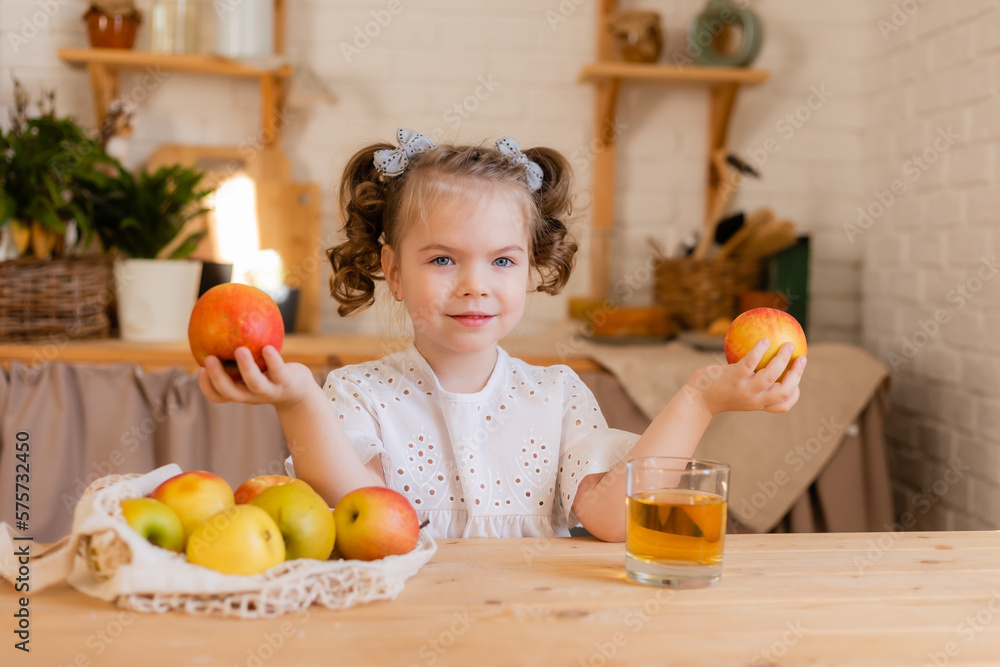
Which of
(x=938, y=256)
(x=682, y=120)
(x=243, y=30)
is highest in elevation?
(x=243, y=30)

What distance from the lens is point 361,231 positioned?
125 cm

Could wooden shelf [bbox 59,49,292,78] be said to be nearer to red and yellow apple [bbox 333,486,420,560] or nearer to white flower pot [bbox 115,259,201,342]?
white flower pot [bbox 115,259,201,342]

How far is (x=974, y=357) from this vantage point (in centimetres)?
196

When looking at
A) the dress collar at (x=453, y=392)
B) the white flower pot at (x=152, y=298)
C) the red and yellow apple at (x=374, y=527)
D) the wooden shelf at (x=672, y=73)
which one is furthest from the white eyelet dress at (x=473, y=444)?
the wooden shelf at (x=672, y=73)

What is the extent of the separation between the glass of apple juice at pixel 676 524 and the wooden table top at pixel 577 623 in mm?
20

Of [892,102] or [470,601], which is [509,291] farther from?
[892,102]

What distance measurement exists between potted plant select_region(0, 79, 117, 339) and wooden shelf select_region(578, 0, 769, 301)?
4.19 feet

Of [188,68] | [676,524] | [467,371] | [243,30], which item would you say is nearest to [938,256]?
[467,371]

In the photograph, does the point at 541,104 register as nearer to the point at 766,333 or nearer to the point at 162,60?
the point at 162,60

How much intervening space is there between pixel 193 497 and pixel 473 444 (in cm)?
48

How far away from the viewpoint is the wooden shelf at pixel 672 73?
7.55 ft

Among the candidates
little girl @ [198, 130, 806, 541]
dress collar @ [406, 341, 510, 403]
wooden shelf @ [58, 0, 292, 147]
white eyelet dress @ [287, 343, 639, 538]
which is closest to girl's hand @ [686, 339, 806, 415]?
little girl @ [198, 130, 806, 541]

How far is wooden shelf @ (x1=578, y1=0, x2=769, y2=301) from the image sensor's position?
2316 mm

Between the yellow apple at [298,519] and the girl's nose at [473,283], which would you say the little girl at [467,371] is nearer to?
the girl's nose at [473,283]
